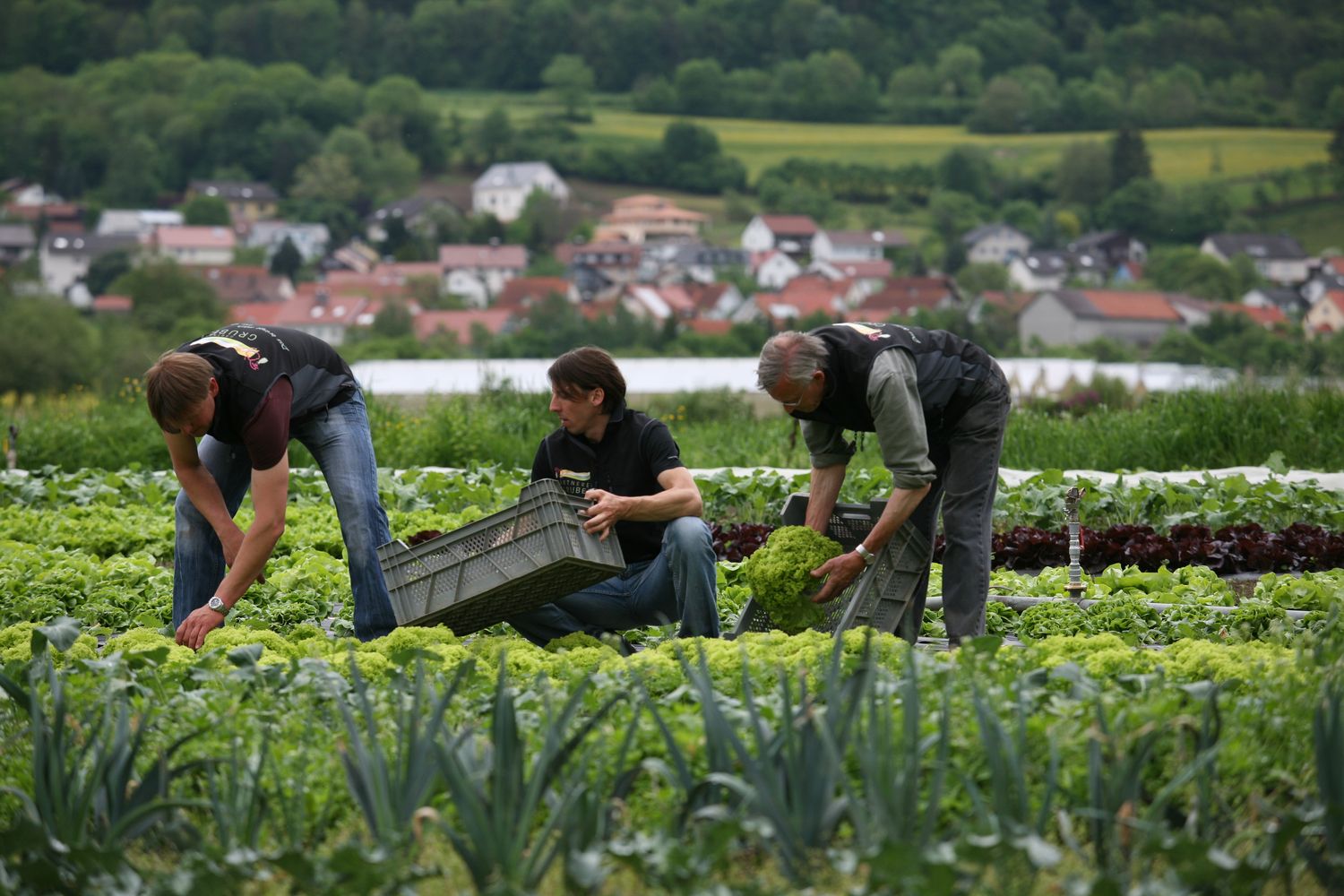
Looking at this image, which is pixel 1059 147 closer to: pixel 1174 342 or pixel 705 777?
pixel 1174 342

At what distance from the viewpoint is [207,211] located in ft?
385

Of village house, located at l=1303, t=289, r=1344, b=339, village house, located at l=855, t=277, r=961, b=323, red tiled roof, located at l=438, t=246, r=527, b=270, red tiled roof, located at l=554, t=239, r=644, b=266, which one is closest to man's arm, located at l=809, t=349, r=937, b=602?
village house, located at l=855, t=277, r=961, b=323

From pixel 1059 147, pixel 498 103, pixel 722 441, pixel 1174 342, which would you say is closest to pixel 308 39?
pixel 498 103

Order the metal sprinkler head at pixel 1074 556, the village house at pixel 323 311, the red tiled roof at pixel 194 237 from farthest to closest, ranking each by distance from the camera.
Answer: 1. the red tiled roof at pixel 194 237
2. the village house at pixel 323 311
3. the metal sprinkler head at pixel 1074 556

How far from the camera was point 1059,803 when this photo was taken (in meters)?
3.40

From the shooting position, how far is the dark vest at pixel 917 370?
16.4ft

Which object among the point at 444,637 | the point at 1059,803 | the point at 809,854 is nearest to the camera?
the point at 809,854

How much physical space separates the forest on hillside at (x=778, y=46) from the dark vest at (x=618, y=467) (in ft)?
411

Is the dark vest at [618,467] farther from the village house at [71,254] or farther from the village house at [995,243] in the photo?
the village house at [71,254]

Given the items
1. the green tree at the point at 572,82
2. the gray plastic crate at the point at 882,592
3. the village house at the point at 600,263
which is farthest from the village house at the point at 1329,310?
the gray plastic crate at the point at 882,592

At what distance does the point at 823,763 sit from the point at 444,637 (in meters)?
2.06

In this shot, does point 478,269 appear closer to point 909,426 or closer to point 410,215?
point 410,215

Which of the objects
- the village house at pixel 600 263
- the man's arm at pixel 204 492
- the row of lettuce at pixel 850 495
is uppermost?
the man's arm at pixel 204 492

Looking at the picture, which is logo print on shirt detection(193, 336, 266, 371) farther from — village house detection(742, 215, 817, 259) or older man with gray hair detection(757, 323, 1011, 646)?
village house detection(742, 215, 817, 259)
